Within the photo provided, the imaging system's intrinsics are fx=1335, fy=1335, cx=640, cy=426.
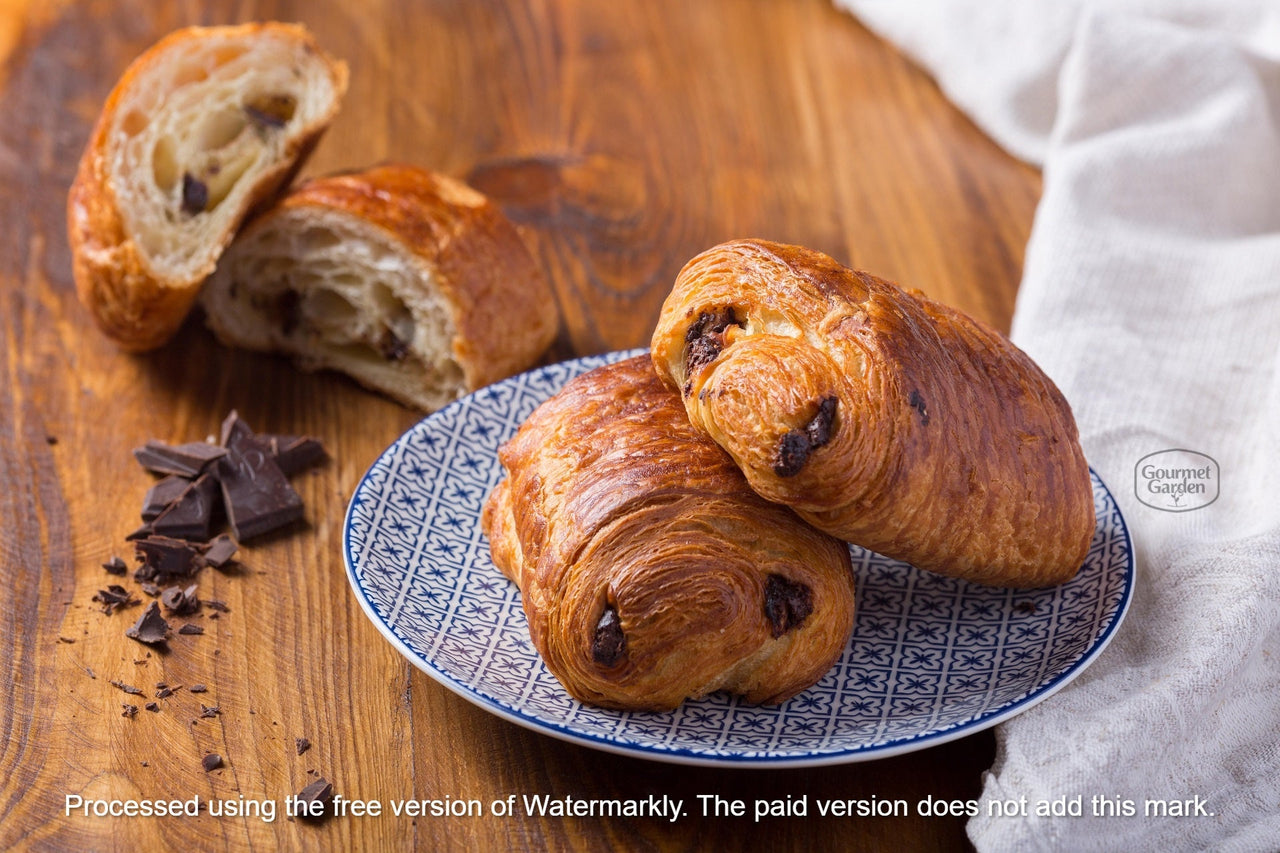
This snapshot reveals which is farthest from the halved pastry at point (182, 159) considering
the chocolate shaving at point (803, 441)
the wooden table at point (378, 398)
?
the chocolate shaving at point (803, 441)

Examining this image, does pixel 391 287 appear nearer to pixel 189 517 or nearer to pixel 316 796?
pixel 189 517

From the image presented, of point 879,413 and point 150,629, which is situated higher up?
point 879,413

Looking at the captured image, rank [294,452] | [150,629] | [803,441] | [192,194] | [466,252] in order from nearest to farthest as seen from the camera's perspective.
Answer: [803,441]
[150,629]
[294,452]
[466,252]
[192,194]

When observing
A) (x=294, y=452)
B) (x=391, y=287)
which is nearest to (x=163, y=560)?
(x=294, y=452)

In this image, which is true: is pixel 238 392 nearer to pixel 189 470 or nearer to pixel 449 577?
pixel 189 470

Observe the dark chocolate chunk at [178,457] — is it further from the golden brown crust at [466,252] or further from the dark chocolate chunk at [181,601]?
the golden brown crust at [466,252]

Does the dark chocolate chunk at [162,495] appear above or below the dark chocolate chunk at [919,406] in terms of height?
below
